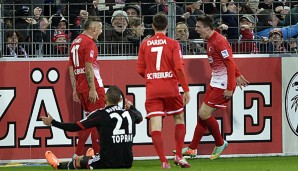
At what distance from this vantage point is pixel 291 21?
1795cm

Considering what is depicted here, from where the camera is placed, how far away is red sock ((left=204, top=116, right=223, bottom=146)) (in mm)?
15945

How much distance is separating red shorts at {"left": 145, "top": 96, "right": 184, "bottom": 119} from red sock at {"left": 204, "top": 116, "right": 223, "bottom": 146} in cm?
151

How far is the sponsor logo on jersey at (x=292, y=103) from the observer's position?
1741cm

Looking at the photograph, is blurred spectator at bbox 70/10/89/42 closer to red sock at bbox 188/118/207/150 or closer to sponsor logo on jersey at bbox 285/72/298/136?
red sock at bbox 188/118/207/150

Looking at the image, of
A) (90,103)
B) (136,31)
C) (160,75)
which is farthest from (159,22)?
(136,31)

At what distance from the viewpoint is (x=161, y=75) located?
46.7ft

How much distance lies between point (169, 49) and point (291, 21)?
4.45m

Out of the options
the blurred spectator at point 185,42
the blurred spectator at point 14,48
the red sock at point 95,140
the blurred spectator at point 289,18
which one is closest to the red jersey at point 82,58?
the red sock at point 95,140

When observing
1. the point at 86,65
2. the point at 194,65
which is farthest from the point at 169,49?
the point at 194,65

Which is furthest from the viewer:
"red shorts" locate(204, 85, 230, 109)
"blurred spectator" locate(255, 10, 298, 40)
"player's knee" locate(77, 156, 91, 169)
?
"blurred spectator" locate(255, 10, 298, 40)

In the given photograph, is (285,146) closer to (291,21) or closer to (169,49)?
(291,21)

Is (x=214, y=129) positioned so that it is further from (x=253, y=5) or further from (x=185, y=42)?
(x=253, y=5)

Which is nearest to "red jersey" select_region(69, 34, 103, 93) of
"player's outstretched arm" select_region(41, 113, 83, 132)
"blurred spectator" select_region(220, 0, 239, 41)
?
"player's outstretched arm" select_region(41, 113, 83, 132)

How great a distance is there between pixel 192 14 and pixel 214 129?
2.50 m
